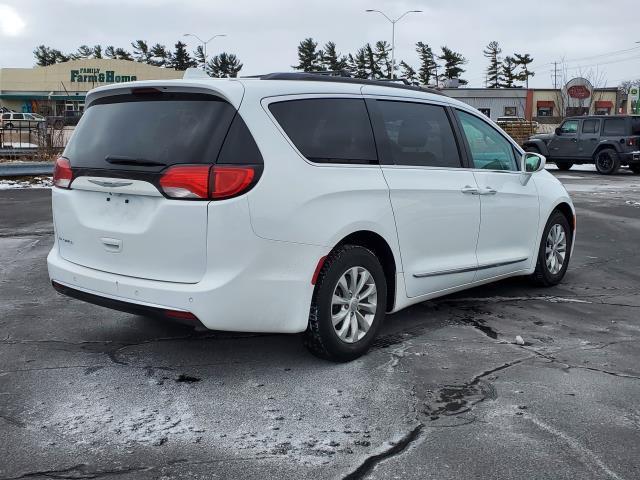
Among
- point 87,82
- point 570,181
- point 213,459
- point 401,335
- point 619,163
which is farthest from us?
point 87,82

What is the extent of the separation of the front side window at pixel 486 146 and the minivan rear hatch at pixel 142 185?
2435 mm

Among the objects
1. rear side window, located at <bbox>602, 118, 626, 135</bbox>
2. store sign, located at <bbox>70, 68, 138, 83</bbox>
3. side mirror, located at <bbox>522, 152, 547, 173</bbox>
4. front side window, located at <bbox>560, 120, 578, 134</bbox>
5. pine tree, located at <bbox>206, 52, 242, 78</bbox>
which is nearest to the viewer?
side mirror, located at <bbox>522, 152, 547, 173</bbox>

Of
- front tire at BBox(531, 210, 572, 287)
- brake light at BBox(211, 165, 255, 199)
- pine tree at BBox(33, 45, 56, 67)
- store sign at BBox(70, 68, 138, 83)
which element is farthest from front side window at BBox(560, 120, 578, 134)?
pine tree at BBox(33, 45, 56, 67)

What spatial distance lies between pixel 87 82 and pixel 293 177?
246 ft

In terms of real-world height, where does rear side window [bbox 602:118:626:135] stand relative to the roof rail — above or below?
above

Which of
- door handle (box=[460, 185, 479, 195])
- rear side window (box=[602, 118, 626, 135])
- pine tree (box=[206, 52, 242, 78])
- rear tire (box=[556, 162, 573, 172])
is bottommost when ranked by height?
door handle (box=[460, 185, 479, 195])

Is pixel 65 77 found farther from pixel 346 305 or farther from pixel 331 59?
pixel 346 305

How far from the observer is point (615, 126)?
79.2 ft

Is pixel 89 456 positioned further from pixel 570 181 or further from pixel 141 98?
pixel 570 181

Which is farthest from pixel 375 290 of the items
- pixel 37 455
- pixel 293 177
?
pixel 37 455

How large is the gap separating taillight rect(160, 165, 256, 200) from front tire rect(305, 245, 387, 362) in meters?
0.76

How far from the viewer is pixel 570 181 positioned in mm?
21125

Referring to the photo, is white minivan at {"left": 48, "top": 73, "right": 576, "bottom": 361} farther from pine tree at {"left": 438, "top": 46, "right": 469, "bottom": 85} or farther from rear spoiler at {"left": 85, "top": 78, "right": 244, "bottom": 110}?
pine tree at {"left": 438, "top": 46, "right": 469, "bottom": 85}

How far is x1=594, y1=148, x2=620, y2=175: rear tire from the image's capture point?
2395 cm
